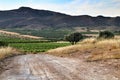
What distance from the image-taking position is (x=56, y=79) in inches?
623

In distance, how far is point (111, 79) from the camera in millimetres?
15617

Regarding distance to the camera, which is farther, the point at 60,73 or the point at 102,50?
the point at 102,50

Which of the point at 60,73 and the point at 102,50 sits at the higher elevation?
the point at 102,50

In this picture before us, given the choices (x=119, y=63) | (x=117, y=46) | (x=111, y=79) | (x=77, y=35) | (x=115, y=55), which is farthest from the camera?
(x=77, y=35)

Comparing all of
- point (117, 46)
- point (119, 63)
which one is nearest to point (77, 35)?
point (117, 46)

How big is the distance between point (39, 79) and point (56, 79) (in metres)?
0.81

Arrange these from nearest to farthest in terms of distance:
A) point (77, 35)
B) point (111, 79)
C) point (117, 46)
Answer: point (111, 79) → point (117, 46) → point (77, 35)

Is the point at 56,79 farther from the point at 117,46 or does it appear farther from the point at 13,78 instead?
the point at 117,46

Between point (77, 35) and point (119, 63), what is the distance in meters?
88.7

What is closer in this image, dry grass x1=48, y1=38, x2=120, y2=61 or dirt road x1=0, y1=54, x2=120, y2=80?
dirt road x1=0, y1=54, x2=120, y2=80

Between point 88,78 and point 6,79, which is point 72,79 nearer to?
point 88,78

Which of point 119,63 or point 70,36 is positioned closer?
point 119,63

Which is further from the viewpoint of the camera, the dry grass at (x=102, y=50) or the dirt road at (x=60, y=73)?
the dry grass at (x=102, y=50)

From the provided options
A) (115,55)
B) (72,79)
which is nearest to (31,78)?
(72,79)
